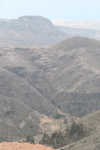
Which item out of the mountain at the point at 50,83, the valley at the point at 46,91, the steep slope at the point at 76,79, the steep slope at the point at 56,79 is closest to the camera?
the valley at the point at 46,91

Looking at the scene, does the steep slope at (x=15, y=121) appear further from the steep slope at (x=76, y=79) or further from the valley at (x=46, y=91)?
the steep slope at (x=76, y=79)

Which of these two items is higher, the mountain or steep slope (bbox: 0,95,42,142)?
steep slope (bbox: 0,95,42,142)

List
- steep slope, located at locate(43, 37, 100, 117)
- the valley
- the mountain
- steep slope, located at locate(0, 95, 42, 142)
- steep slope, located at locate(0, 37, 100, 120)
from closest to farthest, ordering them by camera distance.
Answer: steep slope, located at locate(0, 95, 42, 142) < the valley < the mountain < steep slope, located at locate(0, 37, 100, 120) < steep slope, located at locate(43, 37, 100, 117)

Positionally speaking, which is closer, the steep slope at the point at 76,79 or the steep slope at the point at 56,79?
the steep slope at the point at 56,79

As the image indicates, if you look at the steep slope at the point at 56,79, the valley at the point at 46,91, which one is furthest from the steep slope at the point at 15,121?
the steep slope at the point at 56,79

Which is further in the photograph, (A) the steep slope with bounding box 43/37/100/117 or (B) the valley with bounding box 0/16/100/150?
(A) the steep slope with bounding box 43/37/100/117

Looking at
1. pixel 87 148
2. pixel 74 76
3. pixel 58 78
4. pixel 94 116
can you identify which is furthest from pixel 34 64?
pixel 87 148

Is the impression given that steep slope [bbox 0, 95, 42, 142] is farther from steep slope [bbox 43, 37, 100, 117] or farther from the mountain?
steep slope [bbox 43, 37, 100, 117]

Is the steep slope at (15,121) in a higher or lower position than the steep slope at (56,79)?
higher

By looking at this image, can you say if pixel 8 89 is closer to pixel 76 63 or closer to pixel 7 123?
pixel 7 123

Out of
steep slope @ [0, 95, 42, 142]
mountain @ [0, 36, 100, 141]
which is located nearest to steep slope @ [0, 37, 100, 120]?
mountain @ [0, 36, 100, 141]

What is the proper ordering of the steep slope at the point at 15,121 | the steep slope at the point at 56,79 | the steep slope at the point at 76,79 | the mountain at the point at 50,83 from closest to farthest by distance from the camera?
the steep slope at the point at 15,121 < the mountain at the point at 50,83 < the steep slope at the point at 56,79 < the steep slope at the point at 76,79
